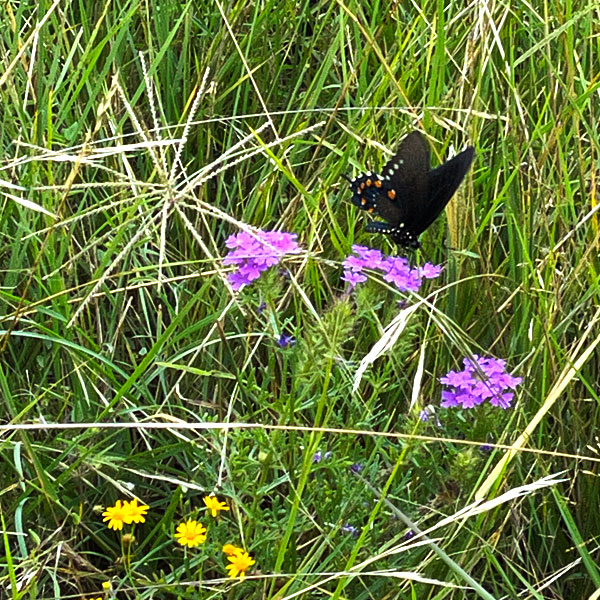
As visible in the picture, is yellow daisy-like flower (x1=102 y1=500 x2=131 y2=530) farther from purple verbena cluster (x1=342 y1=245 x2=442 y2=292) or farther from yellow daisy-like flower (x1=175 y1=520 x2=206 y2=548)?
purple verbena cluster (x1=342 y1=245 x2=442 y2=292)

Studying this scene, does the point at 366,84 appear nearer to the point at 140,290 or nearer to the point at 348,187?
the point at 348,187

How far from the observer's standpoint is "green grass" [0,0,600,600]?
1.57 meters

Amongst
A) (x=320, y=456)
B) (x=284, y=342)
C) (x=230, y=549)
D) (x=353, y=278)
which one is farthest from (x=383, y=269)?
(x=230, y=549)

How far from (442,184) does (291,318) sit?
0.42 meters

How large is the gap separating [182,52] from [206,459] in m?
1.02

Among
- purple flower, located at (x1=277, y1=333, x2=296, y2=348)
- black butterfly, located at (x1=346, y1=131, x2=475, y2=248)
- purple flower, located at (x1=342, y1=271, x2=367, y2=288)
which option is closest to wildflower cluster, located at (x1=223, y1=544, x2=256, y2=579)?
purple flower, located at (x1=277, y1=333, x2=296, y2=348)

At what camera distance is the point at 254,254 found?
1.59m

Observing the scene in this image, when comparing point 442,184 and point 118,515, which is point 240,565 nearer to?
point 118,515

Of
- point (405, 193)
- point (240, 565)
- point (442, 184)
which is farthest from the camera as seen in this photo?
point (405, 193)

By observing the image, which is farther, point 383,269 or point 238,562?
point 383,269

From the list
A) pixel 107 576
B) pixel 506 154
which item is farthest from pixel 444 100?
pixel 107 576

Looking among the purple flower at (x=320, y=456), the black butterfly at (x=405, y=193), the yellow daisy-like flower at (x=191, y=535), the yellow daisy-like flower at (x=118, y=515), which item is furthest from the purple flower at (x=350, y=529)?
the black butterfly at (x=405, y=193)

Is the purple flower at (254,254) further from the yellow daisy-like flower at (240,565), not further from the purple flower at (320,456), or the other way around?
the yellow daisy-like flower at (240,565)

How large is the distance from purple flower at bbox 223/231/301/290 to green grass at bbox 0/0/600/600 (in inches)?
0.9
